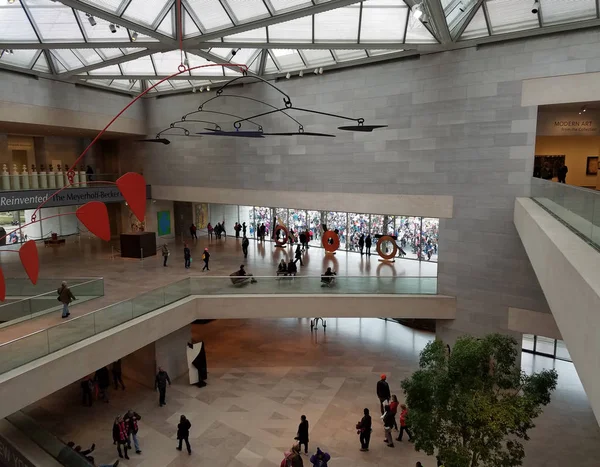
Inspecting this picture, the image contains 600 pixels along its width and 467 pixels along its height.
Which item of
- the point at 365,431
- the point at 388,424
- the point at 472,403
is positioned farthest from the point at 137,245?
the point at 472,403

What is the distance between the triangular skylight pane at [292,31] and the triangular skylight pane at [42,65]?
1258cm

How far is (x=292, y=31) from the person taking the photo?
18.1m

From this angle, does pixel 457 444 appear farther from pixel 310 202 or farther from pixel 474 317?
pixel 310 202

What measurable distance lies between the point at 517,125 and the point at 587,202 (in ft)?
31.9

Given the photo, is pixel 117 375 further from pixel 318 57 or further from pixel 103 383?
pixel 318 57

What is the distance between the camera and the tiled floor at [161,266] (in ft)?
65.4

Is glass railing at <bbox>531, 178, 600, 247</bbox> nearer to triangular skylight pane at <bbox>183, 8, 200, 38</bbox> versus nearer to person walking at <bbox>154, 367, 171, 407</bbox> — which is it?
triangular skylight pane at <bbox>183, 8, 200, 38</bbox>

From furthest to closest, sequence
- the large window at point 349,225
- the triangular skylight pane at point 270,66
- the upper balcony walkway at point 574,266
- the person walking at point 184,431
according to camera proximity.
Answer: the large window at point 349,225 < the triangular skylight pane at point 270,66 < the person walking at point 184,431 < the upper balcony walkway at point 574,266

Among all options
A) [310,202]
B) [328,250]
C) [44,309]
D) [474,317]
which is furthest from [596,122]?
[44,309]

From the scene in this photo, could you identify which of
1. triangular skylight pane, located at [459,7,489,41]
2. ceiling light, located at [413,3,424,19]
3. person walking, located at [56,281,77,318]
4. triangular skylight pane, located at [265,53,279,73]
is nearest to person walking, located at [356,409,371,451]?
person walking, located at [56,281,77,318]

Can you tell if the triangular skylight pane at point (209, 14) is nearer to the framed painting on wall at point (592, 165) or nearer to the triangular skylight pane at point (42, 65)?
the triangular skylight pane at point (42, 65)

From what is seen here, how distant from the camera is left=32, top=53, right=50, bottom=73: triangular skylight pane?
22.4m

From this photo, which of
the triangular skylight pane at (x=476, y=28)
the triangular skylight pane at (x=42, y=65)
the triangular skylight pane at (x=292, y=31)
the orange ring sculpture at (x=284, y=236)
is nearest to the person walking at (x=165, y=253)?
the orange ring sculpture at (x=284, y=236)

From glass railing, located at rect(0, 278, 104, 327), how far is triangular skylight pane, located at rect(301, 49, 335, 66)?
13.7 m
